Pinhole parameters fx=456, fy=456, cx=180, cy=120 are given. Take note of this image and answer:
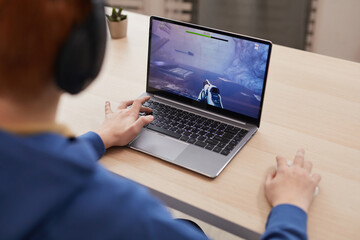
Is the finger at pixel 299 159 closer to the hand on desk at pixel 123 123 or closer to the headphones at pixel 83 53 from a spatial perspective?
the hand on desk at pixel 123 123

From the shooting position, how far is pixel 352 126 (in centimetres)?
123

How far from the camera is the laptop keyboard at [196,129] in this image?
1.14 metres

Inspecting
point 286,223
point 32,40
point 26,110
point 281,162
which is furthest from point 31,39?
point 281,162

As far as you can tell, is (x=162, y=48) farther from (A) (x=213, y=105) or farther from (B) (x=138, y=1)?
(B) (x=138, y=1)


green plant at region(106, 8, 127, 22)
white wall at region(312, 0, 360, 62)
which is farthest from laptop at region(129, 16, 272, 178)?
white wall at region(312, 0, 360, 62)

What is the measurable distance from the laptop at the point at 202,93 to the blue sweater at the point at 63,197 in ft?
1.53

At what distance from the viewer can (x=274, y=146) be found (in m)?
1.15

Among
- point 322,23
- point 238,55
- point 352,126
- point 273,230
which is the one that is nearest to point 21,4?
point 273,230

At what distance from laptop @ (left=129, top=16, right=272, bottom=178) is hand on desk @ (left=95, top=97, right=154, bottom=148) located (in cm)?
3

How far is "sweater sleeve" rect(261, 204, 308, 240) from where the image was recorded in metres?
0.84

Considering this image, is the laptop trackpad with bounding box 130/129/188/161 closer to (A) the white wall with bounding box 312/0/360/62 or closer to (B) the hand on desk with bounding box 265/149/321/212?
(B) the hand on desk with bounding box 265/149/321/212

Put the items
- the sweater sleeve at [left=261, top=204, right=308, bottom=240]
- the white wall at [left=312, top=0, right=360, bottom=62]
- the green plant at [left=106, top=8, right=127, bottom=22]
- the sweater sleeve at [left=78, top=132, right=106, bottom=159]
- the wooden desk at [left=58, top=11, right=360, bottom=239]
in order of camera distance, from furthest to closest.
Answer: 1. the white wall at [left=312, top=0, right=360, bottom=62]
2. the green plant at [left=106, top=8, right=127, bottom=22]
3. the sweater sleeve at [left=78, top=132, right=106, bottom=159]
4. the wooden desk at [left=58, top=11, right=360, bottom=239]
5. the sweater sleeve at [left=261, top=204, right=308, bottom=240]

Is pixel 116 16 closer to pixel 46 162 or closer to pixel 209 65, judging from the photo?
pixel 209 65

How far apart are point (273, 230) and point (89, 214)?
41 centimetres
